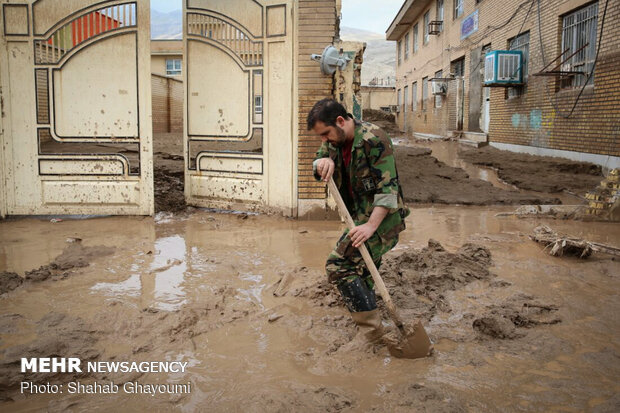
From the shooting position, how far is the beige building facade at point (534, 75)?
1016 centimetres

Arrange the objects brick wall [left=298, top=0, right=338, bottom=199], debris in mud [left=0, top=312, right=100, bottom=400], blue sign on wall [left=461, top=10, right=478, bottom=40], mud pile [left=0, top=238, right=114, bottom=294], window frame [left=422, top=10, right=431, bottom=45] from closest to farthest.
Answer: debris in mud [left=0, top=312, right=100, bottom=400] → mud pile [left=0, top=238, right=114, bottom=294] → brick wall [left=298, top=0, right=338, bottom=199] → blue sign on wall [left=461, top=10, right=478, bottom=40] → window frame [left=422, top=10, right=431, bottom=45]

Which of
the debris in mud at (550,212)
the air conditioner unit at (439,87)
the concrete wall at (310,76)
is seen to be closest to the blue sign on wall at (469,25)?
the air conditioner unit at (439,87)

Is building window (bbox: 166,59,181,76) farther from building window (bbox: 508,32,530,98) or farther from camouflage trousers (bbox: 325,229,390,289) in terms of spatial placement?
camouflage trousers (bbox: 325,229,390,289)

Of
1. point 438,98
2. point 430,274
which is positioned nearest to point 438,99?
point 438,98

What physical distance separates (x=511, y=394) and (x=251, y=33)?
554cm

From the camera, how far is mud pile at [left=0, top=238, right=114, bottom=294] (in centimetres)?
411

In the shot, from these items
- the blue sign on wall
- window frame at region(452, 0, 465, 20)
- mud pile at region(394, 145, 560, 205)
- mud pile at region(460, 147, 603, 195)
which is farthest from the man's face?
window frame at region(452, 0, 465, 20)

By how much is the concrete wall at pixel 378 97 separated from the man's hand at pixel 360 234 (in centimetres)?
3608

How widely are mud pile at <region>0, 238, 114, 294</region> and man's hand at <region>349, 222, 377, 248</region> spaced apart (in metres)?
2.71

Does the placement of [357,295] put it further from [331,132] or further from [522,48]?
[522,48]

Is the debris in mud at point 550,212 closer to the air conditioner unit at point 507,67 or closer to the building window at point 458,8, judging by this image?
the air conditioner unit at point 507,67

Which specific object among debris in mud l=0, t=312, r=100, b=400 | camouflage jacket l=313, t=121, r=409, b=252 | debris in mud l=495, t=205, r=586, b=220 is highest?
camouflage jacket l=313, t=121, r=409, b=252

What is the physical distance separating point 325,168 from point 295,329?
3.56 feet

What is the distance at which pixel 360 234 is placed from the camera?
2926 millimetres
